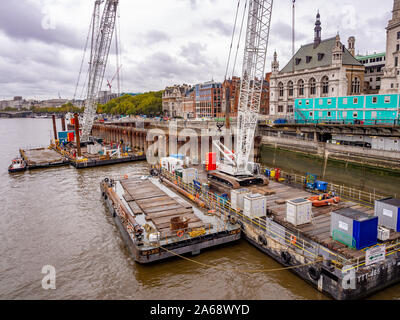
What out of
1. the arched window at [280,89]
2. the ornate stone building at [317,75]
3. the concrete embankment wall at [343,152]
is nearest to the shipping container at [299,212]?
the concrete embankment wall at [343,152]

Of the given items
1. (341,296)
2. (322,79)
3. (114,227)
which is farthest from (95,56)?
(341,296)

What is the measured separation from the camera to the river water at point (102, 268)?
49.5ft

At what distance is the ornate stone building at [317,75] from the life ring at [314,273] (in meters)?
49.6

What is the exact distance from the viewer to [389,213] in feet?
56.5

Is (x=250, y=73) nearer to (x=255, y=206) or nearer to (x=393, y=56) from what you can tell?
(x=255, y=206)

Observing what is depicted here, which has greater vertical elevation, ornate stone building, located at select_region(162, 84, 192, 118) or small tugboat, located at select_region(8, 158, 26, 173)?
ornate stone building, located at select_region(162, 84, 192, 118)

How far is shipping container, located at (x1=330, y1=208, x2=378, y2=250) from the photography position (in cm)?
1495

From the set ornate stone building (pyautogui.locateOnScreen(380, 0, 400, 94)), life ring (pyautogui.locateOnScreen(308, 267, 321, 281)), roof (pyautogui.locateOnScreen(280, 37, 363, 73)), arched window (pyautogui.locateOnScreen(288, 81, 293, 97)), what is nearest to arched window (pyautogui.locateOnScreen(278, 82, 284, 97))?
arched window (pyautogui.locateOnScreen(288, 81, 293, 97))

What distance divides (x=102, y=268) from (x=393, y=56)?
6012cm

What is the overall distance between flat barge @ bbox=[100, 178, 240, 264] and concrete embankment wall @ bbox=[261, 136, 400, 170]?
21.5 m

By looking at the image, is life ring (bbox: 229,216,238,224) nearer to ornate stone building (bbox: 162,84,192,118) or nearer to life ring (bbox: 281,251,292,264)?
life ring (bbox: 281,251,292,264)

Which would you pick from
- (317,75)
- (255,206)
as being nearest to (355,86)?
(317,75)

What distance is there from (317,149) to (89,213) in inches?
1212

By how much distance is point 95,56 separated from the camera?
225 ft
